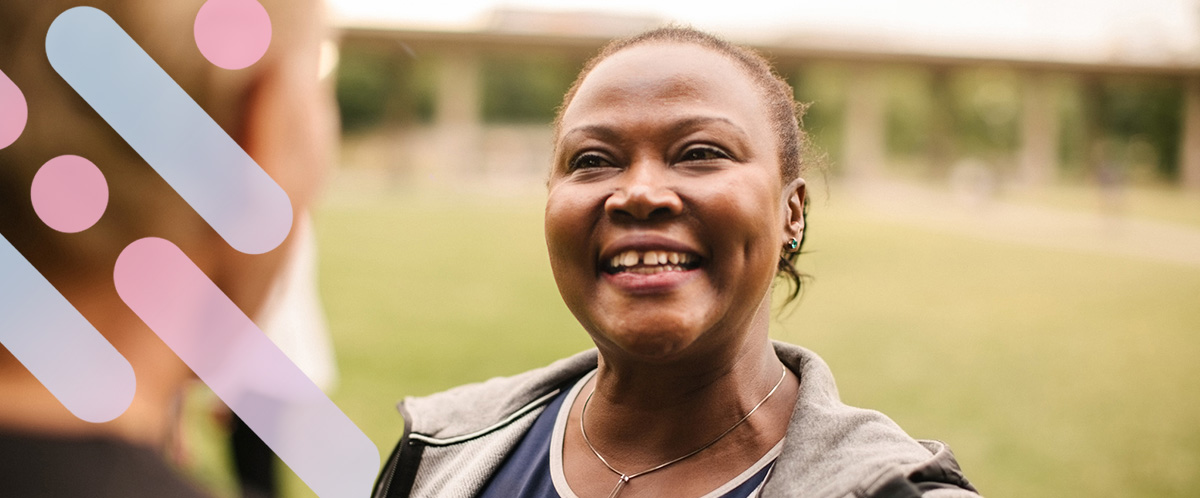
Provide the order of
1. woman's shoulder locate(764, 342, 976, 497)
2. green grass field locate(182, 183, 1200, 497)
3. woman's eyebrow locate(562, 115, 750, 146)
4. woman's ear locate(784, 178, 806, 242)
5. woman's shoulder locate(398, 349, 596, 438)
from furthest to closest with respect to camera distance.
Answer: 1. green grass field locate(182, 183, 1200, 497)
2. woman's shoulder locate(398, 349, 596, 438)
3. woman's ear locate(784, 178, 806, 242)
4. woman's eyebrow locate(562, 115, 750, 146)
5. woman's shoulder locate(764, 342, 976, 497)

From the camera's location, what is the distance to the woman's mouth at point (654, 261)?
174 cm

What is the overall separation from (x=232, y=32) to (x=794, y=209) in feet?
4.93

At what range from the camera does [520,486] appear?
1.97 metres

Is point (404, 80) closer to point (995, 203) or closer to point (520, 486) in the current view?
point (995, 203)

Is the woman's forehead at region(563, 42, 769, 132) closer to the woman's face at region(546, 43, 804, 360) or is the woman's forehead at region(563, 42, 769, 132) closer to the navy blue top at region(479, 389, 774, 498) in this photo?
the woman's face at region(546, 43, 804, 360)

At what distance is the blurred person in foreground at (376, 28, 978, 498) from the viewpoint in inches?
67.7

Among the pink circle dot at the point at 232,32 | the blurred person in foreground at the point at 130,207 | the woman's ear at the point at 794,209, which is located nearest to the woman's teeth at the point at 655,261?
the woman's ear at the point at 794,209

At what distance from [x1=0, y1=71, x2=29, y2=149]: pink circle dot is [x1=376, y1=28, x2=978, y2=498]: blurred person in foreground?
3.69 ft

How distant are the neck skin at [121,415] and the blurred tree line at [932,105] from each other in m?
29.0

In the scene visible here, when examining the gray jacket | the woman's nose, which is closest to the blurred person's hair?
the woman's nose

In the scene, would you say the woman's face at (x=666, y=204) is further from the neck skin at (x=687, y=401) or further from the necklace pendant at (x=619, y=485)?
the necklace pendant at (x=619, y=485)
